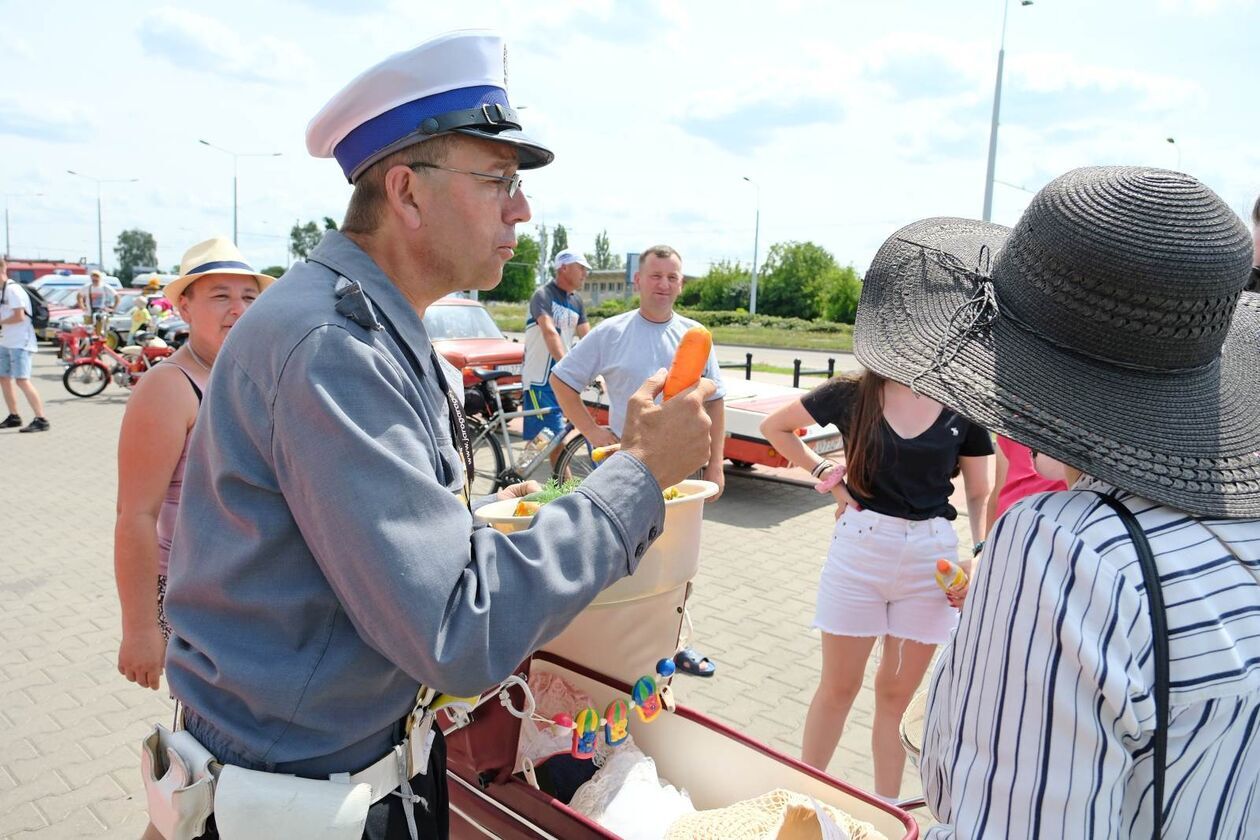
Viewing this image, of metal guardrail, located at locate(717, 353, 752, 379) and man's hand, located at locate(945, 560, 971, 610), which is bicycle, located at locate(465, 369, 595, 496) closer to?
metal guardrail, located at locate(717, 353, 752, 379)

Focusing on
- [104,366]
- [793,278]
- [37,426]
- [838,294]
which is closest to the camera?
[37,426]

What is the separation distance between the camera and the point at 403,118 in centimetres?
154

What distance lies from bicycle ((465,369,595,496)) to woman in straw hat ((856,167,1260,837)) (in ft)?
19.8

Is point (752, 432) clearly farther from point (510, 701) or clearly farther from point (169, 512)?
point (510, 701)

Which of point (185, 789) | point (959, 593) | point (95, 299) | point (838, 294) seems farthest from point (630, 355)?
point (838, 294)

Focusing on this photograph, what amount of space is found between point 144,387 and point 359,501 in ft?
5.75

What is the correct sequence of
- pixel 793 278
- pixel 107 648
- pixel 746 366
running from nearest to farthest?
pixel 107 648 → pixel 746 366 → pixel 793 278

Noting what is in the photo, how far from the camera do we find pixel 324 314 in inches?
53.4

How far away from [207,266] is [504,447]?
5.60 meters

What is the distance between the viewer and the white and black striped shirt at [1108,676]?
3.26 feet

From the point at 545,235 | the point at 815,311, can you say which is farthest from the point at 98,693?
the point at 815,311

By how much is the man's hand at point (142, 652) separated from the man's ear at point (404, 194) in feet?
5.46

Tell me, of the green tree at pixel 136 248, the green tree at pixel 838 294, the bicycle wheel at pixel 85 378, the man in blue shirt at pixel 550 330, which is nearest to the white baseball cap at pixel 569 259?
the man in blue shirt at pixel 550 330

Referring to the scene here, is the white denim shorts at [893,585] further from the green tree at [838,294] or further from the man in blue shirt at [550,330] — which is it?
the green tree at [838,294]
